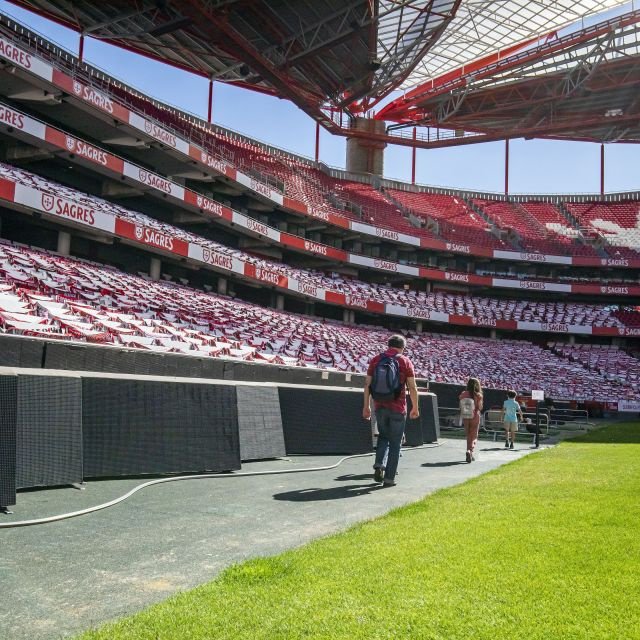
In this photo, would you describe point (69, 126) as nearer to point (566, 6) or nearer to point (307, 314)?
point (307, 314)

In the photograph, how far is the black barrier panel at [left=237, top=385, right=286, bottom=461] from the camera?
8.30m

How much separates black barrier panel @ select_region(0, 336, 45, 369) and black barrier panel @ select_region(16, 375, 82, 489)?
2889 mm

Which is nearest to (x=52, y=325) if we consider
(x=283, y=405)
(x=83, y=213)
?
(x=283, y=405)

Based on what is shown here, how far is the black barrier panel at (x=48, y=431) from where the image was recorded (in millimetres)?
5395

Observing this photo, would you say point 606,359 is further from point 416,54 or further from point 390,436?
point 390,436

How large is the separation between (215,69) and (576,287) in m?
32.0

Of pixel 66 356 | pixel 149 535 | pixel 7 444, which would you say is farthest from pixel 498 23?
pixel 149 535

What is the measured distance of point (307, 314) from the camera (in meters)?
43.5

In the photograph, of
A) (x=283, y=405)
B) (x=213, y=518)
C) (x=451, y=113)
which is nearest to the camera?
(x=213, y=518)

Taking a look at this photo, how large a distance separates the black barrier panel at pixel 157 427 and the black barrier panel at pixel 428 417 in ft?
22.4

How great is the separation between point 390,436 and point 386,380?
0.70 meters

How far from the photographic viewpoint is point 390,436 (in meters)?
7.30

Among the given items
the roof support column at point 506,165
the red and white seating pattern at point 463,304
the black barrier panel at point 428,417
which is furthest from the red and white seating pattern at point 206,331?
the roof support column at point 506,165

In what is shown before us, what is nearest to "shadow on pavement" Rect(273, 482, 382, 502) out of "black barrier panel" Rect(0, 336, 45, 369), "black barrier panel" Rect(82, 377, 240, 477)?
"black barrier panel" Rect(82, 377, 240, 477)
